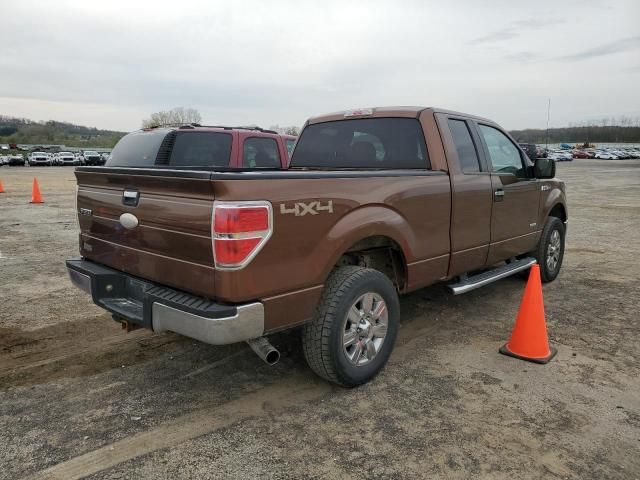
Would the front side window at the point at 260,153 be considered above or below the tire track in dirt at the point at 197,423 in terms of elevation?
above

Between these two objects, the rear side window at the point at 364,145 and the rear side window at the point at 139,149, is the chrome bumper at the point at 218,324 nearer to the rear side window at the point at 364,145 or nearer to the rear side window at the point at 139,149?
the rear side window at the point at 364,145

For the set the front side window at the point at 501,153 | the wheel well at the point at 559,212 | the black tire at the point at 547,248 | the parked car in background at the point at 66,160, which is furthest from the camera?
the parked car in background at the point at 66,160

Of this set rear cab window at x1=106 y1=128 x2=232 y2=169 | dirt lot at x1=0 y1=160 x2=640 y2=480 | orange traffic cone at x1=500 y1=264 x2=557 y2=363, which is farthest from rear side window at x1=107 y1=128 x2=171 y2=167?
orange traffic cone at x1=500 y1=264 x2=557 y2=363

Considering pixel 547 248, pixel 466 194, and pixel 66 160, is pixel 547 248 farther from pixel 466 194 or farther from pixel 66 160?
pixel 66 160

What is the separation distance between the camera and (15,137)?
95312mm

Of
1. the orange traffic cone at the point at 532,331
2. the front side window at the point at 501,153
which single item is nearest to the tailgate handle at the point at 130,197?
the orange traffic cone at the point at 532,331

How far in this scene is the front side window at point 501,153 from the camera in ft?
15.9

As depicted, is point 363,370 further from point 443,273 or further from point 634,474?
point 634,474

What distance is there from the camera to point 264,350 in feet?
9.80

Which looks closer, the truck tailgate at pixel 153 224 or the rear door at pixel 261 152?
the truck tailgate at pixel 153 224

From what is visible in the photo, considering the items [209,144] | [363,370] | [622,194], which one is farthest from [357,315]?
[622,194]

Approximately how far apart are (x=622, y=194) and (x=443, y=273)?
17.7 metres

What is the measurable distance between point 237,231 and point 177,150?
4.40 m

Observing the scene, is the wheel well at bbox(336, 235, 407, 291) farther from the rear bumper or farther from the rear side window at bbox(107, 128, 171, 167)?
the rear side window at bbox(107, 128, 171, 167)
